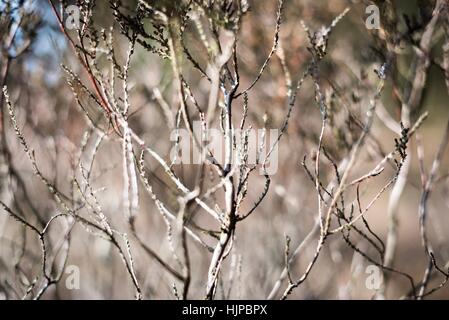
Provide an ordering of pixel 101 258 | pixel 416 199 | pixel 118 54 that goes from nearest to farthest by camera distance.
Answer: pixel 118 54
pixel 101 258
pixel 416 199

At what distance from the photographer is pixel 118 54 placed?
4.06 m

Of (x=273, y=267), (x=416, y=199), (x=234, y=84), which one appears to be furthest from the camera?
(x=416, y=199)

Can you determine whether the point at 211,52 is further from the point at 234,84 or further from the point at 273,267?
the point at 273,267

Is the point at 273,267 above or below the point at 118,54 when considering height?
below

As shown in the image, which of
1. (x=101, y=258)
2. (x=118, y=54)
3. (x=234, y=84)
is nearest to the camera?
(x=234, y=84)

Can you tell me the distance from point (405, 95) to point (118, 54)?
2.25m
